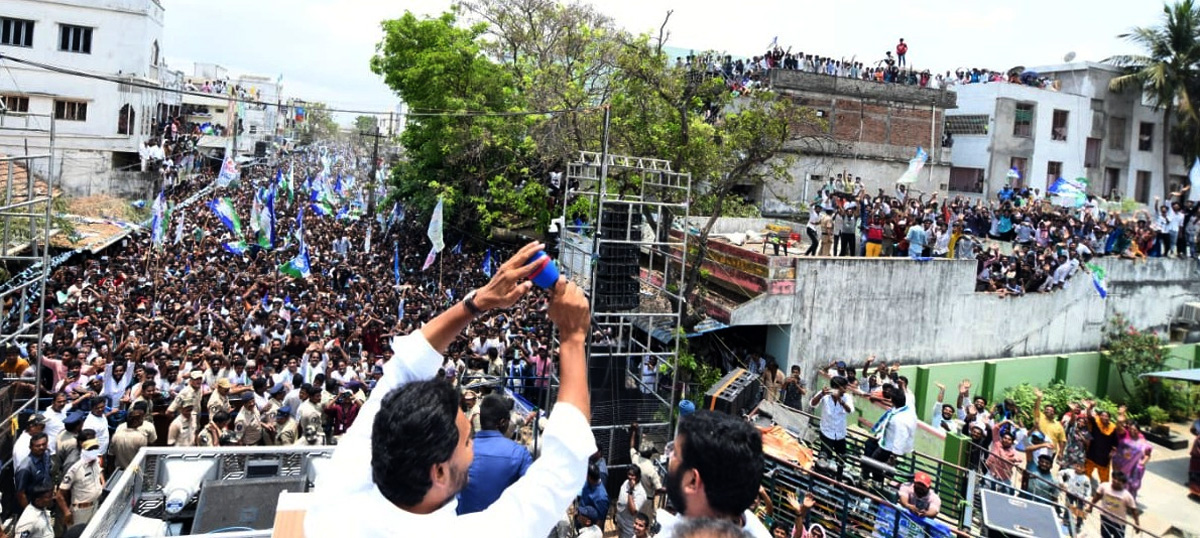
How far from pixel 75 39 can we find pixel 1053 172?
34424 millimetres

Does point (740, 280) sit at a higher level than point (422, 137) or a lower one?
lower

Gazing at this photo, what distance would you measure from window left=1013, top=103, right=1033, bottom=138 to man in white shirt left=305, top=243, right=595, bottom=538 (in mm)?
32165

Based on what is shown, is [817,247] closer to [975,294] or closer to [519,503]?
[975,294]

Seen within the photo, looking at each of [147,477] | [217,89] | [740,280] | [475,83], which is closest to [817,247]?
[740,280]

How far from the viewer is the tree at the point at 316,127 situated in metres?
96.0

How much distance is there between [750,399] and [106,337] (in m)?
9.03

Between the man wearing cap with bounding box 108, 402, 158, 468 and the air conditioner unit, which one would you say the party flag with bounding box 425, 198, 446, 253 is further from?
the air conditioner unit

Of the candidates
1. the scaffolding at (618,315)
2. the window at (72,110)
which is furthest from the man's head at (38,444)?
the window at (72,110)

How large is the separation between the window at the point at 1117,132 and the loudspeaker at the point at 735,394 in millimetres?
27605

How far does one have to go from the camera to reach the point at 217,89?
5725cm

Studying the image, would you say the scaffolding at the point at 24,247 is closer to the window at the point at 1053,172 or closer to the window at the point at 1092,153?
the window at the point at 1053,172

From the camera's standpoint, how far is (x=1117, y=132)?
33344 mm


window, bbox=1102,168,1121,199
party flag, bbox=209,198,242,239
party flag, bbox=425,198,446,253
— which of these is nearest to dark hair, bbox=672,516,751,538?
party flag, bbox=425,198,446,253

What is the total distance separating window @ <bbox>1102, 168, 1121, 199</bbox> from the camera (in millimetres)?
33688
